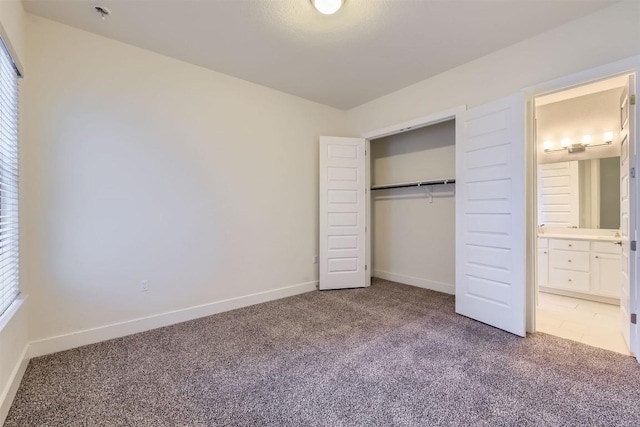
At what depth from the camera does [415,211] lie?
182 inches

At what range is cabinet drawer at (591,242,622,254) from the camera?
12.4 ft

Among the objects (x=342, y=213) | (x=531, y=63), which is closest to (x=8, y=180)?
(x=342, y=213)

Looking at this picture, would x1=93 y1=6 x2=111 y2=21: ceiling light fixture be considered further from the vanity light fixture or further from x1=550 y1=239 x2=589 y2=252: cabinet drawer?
x1=550 y1=239 x2=589 y2=252: cabinet drawer

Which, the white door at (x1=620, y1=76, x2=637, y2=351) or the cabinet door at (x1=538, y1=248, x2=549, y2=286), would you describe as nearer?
the white door at (x1=620, y1=76, x2=637, y2=351)

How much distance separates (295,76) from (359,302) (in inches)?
123

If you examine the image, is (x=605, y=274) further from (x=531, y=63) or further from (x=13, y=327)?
(x=13, y=327)

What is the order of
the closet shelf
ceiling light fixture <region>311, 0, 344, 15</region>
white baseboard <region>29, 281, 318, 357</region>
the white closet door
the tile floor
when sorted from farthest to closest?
the closet shelf
the tile floor
white baseboard <region>29, 281, 318, 357</region>
the white closet door
ceiling light fixture <region>311, 0, 344, 15</region>

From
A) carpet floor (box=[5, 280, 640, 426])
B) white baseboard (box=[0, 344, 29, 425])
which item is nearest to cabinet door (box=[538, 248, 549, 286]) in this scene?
carpet floor (box=[5, 280, 640, 426])

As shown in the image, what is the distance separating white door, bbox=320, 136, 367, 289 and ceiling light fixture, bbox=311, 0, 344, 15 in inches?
84.6

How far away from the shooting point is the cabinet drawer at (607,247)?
3.79m

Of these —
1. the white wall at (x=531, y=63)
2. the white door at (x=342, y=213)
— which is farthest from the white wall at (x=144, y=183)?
the white wall at (x=531, y=63)

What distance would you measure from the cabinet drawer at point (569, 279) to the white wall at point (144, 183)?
396cm

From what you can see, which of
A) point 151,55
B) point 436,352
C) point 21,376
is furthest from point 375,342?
point 151,55

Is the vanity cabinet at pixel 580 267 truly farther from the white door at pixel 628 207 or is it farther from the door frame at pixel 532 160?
the door frame at pixel 532 160
